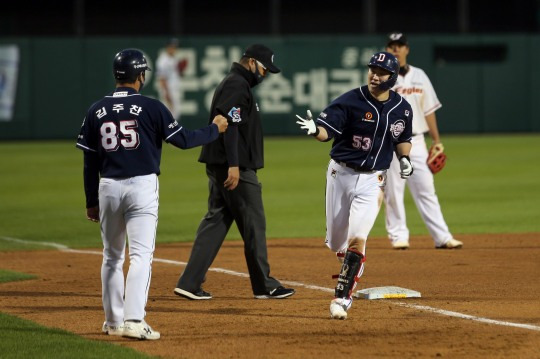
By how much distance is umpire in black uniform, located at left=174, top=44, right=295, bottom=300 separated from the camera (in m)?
8.73

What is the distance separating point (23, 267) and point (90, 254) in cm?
108

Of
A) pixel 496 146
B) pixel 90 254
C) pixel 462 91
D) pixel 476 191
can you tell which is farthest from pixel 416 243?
pixel 462 91

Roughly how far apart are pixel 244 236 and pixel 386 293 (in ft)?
3.85

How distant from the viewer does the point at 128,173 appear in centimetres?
712

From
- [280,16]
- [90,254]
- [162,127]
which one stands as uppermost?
[280,16]

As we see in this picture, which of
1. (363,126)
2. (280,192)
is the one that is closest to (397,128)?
(363,126)

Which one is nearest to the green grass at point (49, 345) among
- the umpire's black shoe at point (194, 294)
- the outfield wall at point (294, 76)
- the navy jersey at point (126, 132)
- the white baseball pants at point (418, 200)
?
the navy jersey at point (126, 132)

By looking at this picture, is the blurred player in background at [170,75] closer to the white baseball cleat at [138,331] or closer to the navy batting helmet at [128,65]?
the navy batting helmet at [128,65]

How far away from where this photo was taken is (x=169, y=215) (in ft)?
49.8

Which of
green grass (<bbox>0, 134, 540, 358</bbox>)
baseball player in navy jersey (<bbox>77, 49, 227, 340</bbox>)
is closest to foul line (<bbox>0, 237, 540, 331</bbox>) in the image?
green grass (<bbox>0, 134, 540, 358</bbox>)

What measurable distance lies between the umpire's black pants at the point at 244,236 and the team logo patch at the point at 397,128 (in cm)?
118

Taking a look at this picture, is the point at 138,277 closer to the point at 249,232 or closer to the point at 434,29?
the point at 249,232

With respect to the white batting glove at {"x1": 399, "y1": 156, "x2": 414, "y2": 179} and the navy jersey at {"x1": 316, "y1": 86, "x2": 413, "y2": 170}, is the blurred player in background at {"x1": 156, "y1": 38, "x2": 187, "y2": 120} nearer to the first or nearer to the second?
the white batting glove at {"x1": 399, "y1": 156, "x2": 414, "y2": 179}

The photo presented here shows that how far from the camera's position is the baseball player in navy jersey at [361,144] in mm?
8094
